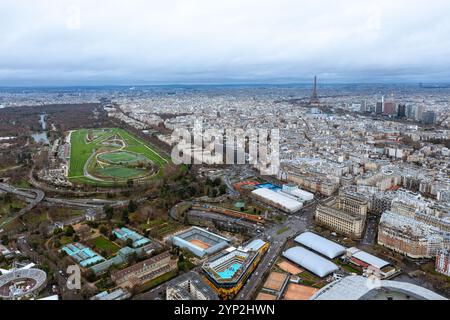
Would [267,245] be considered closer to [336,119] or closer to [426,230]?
[426,230]

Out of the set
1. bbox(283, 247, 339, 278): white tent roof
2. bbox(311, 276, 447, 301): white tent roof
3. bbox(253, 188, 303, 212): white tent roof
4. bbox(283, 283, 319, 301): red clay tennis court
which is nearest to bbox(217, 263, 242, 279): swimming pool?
bbox(283, 283, 319, 301): red clay tennis court

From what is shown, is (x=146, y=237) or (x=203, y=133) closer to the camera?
(x=146, y=237)

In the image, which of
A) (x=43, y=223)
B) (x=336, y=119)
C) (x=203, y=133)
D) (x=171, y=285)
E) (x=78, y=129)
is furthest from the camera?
(x=336, y=119)

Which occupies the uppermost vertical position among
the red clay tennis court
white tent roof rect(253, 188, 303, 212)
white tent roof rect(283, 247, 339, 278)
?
white tent roof rect(253, 188, 303, 212)

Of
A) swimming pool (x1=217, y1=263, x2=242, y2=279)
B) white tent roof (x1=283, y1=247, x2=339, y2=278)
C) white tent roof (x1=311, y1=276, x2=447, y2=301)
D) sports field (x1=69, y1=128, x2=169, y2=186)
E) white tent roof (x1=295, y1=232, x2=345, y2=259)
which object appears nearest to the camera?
white tent roof (x1=311, y1=276, x2=447, y2=301)

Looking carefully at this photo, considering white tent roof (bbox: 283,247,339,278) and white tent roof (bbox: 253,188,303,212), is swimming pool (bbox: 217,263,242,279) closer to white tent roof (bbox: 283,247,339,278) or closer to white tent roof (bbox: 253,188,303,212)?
white tent roof (bbox: 283,247,339,278)

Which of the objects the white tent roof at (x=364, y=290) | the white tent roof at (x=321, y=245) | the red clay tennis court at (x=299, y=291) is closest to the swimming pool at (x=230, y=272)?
the red clay tennis court at (x=299, y=291)

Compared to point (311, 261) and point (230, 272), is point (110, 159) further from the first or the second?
point (311, 261)
